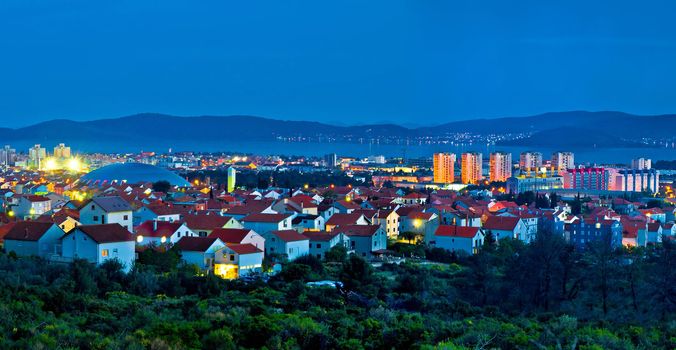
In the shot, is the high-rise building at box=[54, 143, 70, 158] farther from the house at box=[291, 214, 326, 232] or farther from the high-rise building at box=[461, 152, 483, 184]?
the house at box=[291, 214, 326, 232]

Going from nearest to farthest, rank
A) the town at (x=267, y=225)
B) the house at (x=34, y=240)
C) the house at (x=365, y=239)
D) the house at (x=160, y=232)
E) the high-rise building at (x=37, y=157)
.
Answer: the house at (x=34, y=240) < the town at (x=267, y=225) < the house at (x=160, y=232) < the house at (x=365, y=239) < the high-rise building at (x=37, y=157)

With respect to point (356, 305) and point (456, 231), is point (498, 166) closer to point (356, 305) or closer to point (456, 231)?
point (456, 231)

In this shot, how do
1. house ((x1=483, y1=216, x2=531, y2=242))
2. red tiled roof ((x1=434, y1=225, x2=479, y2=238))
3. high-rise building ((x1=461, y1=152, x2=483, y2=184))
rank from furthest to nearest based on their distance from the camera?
1. high-rise building ((x1=461, y1=152, x2=483, y2=184))
2. house ((x1=483, y1=216, x2=531, y2=242))
3. red tiled roof ((x1=434, y1=225, x2=479, y2=238))

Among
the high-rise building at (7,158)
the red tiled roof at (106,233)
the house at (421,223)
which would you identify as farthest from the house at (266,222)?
the high-rise building at (7,158)

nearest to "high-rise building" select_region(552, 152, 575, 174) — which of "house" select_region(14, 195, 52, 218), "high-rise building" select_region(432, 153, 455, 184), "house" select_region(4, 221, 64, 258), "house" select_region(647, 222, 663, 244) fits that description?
"high-rise building" select_region(432, 153, 455, 184)

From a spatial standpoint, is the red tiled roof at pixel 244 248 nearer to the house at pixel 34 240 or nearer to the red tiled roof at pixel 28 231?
the house at pixel 34 240

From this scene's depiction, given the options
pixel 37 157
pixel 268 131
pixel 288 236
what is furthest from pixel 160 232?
pixel 268 131
